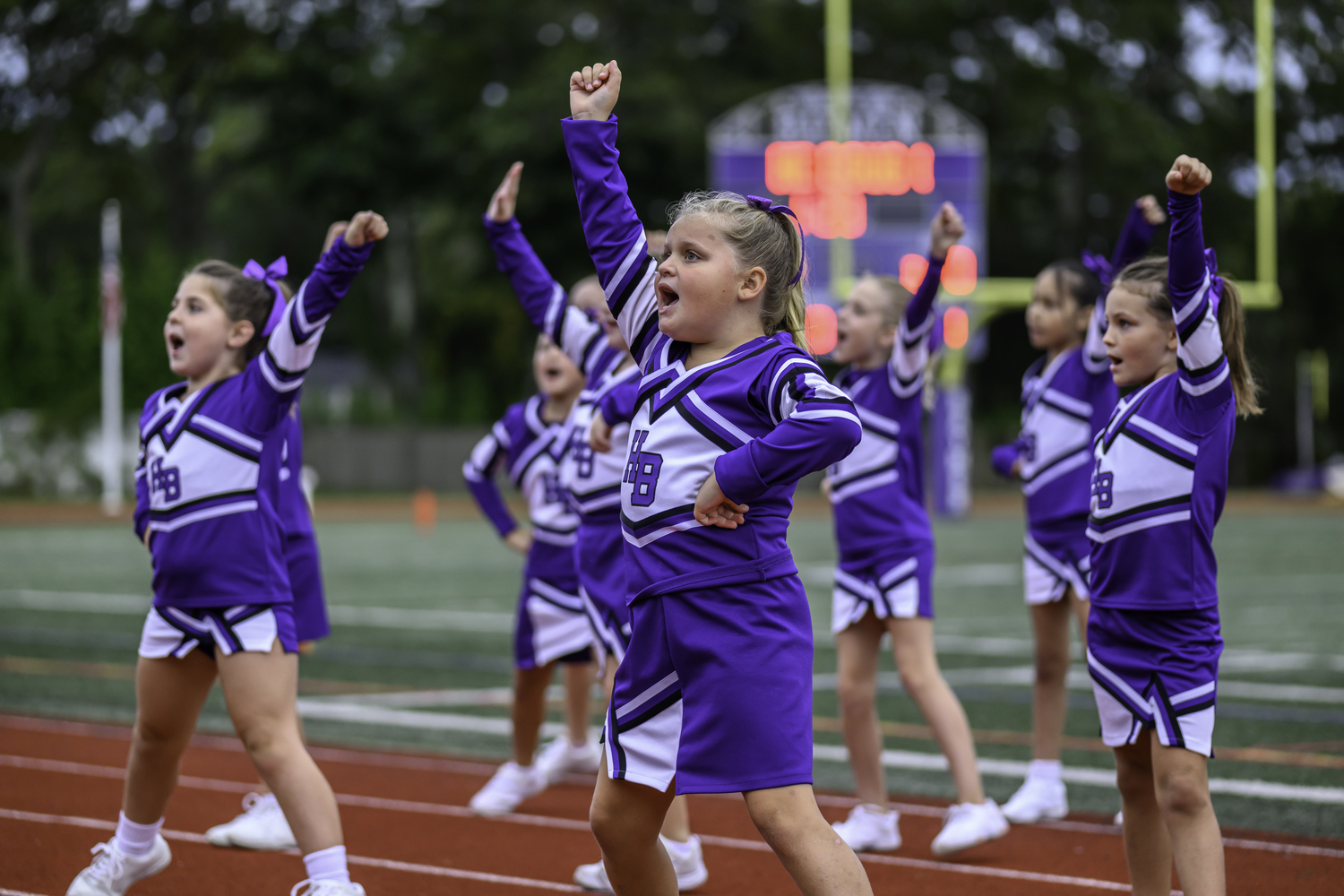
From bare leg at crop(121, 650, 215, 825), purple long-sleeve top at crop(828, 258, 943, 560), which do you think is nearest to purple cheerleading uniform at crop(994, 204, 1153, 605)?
purple long-sleeve top at crop(828, 258, 943, 560)

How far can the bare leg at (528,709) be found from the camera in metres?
5.77

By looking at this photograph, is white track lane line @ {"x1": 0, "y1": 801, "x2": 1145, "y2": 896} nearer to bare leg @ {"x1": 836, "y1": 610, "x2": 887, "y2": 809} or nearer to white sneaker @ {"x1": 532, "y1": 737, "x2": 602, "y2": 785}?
bare leg @ {"x1": 836, "y1": 610, "x2": 887, "y2": 809}

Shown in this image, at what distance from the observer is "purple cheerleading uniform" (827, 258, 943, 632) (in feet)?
16.7

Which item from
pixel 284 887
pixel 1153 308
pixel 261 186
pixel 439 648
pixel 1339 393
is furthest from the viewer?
pixel 261 186

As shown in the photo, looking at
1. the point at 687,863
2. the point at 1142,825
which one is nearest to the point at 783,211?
the point at 1142,825

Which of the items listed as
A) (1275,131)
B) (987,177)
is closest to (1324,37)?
(1275,131)

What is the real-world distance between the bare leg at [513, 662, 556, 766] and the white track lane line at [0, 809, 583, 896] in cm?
97

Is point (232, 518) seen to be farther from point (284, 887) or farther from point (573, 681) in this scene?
point (573, 681)

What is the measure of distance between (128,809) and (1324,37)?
35397mm

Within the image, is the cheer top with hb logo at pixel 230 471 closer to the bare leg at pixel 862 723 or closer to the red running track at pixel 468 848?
the red running track at pixel 468 848

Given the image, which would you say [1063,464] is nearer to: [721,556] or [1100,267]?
[1100,267]

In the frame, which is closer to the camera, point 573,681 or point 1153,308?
point 1153,308

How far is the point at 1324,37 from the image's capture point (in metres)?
33.3

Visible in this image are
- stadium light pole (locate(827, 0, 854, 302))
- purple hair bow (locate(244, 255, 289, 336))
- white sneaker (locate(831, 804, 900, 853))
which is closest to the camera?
purple hair bow (locate(244, 255, 289, 336))
